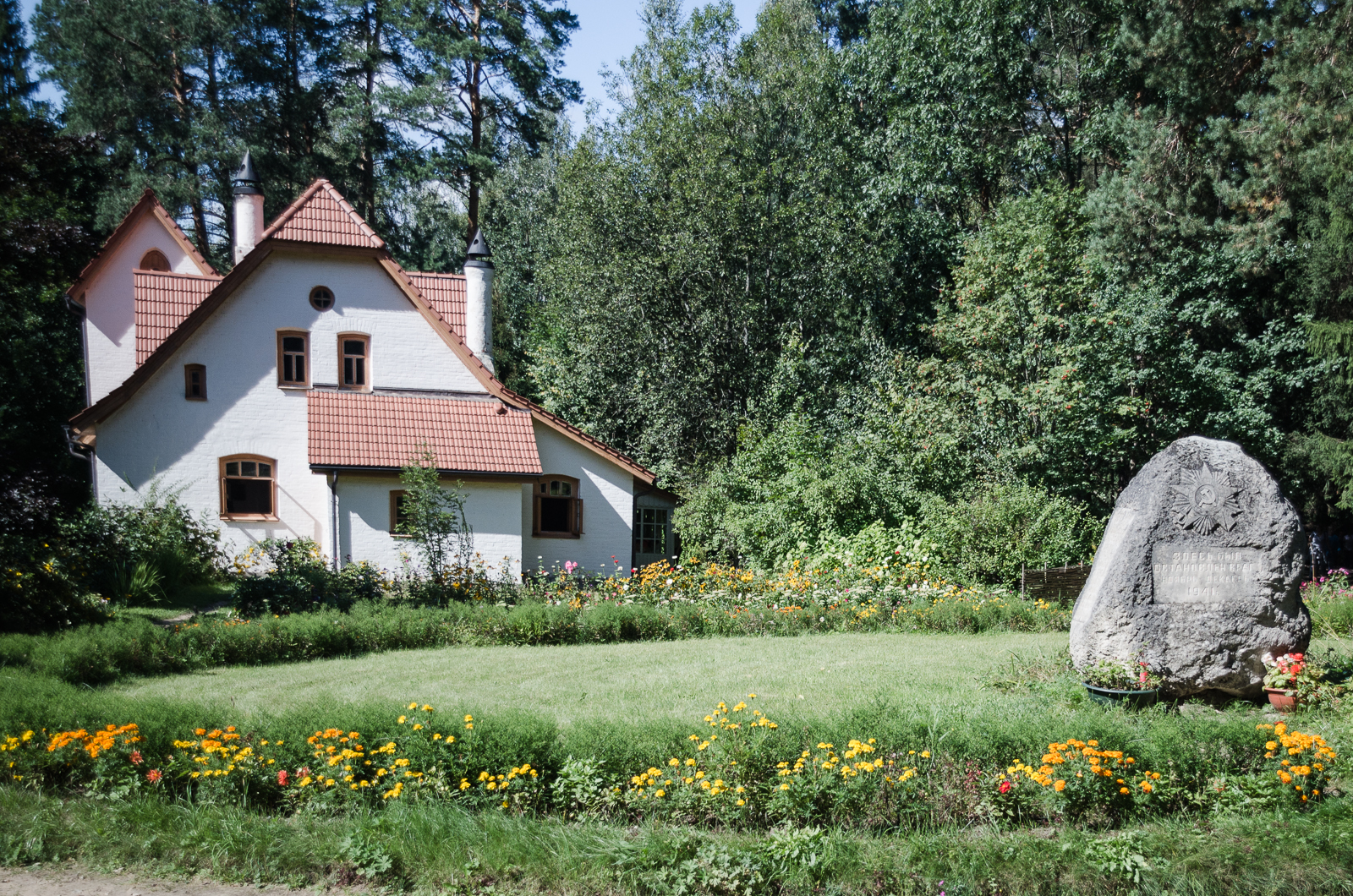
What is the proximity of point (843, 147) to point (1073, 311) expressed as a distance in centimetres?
933

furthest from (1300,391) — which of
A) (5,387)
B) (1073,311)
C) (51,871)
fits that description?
(5,387)

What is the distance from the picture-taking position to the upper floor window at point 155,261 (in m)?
24.3

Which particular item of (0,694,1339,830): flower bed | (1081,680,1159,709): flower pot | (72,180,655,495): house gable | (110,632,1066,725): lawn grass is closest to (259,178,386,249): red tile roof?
(72,180,655,495): house gable

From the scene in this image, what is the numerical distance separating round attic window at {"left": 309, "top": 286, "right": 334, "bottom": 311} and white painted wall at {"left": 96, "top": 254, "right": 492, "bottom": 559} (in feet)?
0.38

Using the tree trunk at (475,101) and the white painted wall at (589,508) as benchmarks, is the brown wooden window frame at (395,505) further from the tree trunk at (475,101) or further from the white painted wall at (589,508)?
the tree trunk at (475,101)

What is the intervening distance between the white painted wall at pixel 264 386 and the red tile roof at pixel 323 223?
0.57 metres

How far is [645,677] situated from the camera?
32.6ft

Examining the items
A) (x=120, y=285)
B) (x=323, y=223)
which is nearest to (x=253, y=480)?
(x=323, y=223)

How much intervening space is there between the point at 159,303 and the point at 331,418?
571 centimetres

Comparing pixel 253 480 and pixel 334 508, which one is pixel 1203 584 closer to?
pixel 334 508

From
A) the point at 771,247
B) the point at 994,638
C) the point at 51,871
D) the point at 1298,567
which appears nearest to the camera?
the point at 51,871

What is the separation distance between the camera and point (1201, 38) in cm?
2030

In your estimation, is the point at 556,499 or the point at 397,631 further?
the point at 556,499

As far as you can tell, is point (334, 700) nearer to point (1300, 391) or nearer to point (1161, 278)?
point (1161, 278)
